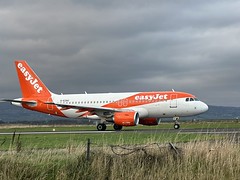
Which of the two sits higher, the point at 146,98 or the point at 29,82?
the point at 29,82

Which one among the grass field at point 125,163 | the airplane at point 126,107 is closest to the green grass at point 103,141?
the grass field at point 125,163

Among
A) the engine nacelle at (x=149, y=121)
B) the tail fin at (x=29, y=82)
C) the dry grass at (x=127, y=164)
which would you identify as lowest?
the dry grass at (x=127, y=164)

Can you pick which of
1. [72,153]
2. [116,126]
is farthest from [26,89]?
[72,153]

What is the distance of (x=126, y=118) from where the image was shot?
38469 millimetres

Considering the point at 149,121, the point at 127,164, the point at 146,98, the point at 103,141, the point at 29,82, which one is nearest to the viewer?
the point at 127,164

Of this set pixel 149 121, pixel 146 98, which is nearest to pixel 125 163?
pixel 146 98

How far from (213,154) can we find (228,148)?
0.92m

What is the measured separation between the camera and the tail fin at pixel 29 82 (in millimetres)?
48500

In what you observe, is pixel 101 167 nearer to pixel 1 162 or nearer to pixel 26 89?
pixel 1 162

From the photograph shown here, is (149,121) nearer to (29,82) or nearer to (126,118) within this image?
(126,118)

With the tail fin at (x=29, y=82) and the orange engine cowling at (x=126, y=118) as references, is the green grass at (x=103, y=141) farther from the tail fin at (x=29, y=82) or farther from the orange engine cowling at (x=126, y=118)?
the tail fin at (x=29, y=82)

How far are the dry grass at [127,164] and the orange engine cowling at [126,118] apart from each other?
26.1 meters

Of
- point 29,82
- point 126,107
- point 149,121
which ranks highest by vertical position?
point 29,82

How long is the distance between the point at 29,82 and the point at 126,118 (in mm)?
16180
